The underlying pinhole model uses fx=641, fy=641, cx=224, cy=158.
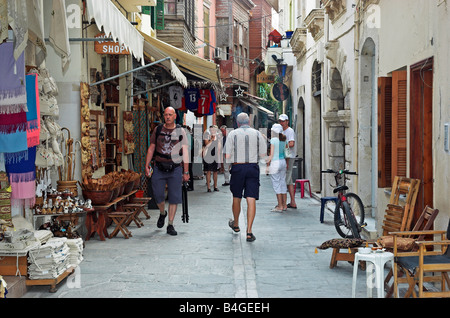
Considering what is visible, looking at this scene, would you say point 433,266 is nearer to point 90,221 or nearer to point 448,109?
point 448,109

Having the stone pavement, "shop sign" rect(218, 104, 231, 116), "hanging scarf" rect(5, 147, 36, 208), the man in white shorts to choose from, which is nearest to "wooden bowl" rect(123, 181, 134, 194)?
the stone pavement

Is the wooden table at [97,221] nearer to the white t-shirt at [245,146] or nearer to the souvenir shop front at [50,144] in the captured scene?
the souvenir shop front at [50,144]

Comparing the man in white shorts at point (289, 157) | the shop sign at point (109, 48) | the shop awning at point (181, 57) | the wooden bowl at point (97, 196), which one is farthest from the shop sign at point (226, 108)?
the wooden bowl at point (97, 196)

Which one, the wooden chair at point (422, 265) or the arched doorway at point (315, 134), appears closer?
the wooden chair at point (422, 265)

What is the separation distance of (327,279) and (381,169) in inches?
91.4

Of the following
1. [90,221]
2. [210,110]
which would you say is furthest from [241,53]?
[90,221]

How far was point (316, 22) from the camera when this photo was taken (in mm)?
16328

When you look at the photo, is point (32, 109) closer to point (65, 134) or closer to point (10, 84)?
point (10, 84)

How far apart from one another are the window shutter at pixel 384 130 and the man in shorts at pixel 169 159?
10.5 feet

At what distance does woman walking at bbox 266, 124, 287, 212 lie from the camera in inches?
512

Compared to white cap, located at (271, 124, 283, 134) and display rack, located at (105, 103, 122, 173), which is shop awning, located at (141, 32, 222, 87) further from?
white cap, located at (271, 124, 283, 134)

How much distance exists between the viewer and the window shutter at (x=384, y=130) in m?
8.75

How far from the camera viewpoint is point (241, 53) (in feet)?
143

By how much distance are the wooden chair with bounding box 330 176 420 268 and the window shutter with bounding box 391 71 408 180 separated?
0.53 meters
